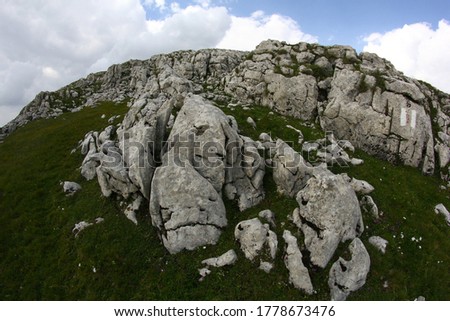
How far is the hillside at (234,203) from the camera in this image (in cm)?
1602

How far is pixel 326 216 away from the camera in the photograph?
16.5m

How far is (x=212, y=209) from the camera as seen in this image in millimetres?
18516

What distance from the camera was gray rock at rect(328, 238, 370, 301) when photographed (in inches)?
583

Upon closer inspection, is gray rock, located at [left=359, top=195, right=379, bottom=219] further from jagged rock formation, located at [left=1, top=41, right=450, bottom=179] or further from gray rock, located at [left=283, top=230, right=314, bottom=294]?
jagged rock formation, located at [left=1, top=41, right=450, bottom=179]

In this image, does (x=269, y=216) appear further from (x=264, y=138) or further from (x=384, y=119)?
(x=384, y=119)

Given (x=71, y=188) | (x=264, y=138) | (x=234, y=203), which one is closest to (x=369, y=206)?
(x=234, y=203)

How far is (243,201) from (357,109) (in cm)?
2051

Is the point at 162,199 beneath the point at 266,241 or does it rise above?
above

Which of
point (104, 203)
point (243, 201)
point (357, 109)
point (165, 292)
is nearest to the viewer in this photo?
point (165, 292)

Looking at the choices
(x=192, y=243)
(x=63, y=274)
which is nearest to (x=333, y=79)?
(x=192, y=243)

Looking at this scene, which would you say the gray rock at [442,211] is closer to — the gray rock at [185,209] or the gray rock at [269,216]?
the gray rock at [269,216]

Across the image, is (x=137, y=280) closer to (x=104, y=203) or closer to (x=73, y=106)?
(x=104, y=203)

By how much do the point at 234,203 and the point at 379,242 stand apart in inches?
405

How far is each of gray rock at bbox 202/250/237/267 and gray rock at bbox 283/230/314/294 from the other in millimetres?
3244
